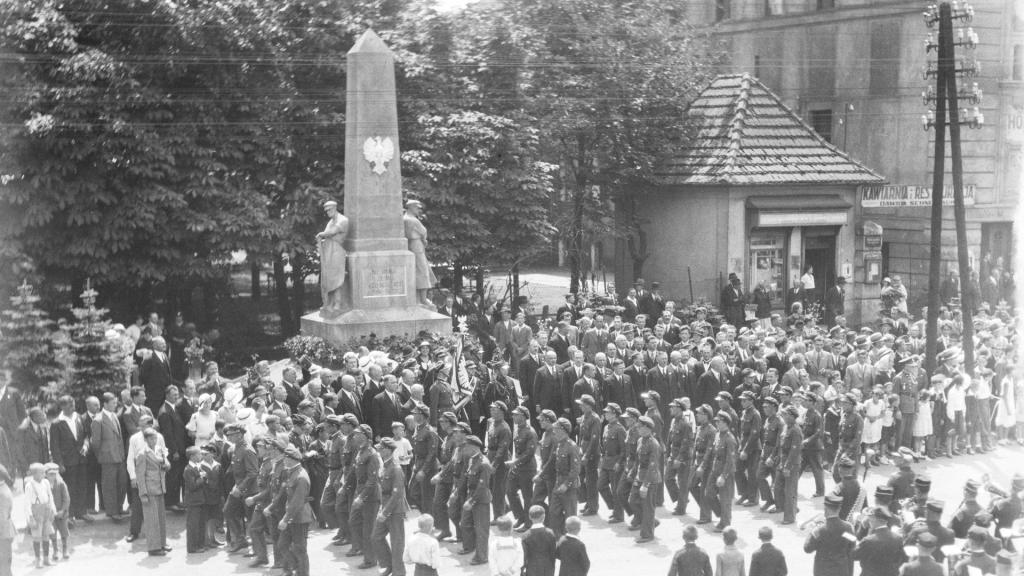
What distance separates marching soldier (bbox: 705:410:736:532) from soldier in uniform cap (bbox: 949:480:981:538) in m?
2.99

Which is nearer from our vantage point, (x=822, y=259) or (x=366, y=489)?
(x=366, y=489)

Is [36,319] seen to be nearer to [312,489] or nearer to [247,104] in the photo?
[312,489]

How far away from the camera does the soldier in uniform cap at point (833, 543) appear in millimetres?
10891

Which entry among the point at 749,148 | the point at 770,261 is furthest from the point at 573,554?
the point at 749,148

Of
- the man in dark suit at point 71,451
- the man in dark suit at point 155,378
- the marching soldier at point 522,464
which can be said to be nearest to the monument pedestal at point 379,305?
the man in dark suit at point 155,378

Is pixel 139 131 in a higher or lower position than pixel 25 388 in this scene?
higher

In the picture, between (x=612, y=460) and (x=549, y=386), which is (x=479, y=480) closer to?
(x=612, y=460)

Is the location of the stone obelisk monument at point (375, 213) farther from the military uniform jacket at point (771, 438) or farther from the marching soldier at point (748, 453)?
the military uniform jacket at point (771, 438)

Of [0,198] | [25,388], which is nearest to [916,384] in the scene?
[25,388]

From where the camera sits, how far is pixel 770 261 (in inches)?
1146

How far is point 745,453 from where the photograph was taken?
15023 mm

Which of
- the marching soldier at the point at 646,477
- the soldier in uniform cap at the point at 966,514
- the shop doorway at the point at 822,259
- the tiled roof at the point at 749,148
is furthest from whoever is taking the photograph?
the shop doorway at the point at 822,259

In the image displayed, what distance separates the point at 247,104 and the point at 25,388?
9364 millimetres

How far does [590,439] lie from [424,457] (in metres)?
2.13
